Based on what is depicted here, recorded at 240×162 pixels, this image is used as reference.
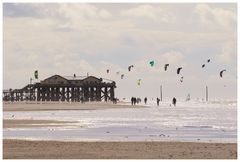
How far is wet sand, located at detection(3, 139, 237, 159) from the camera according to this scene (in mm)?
13964

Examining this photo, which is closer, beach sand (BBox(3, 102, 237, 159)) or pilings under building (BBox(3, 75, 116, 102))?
beach sand (BBox(3, 102, 237, 159))

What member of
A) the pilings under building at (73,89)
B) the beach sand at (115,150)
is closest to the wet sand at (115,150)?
the beach sand at (115,150)

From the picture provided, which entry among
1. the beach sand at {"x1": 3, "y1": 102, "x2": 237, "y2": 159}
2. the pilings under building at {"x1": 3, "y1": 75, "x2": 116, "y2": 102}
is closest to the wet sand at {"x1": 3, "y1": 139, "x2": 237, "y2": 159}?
the beach sand at {"x1": 3, "y1": 102, "x2": 237, "y2": 159}

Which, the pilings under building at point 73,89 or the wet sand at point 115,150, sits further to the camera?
the pilings under building at point 73,89

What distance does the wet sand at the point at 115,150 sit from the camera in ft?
45.8

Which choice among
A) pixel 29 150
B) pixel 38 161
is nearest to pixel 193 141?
pixel 29 150

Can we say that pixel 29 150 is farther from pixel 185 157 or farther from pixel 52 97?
pixel 52 97

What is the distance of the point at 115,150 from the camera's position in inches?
598

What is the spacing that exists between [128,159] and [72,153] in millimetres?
1747

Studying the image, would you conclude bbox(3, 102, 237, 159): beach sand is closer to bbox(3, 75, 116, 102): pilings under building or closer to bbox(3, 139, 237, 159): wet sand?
bbox(3, 139, 237, 159): wet sand

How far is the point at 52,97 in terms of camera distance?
365ft

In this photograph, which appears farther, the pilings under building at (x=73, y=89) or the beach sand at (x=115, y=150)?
the pilings under building at (x=73, y=89)

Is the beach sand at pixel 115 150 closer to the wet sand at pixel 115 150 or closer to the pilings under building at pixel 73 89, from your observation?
the wet sand at pixel 115 150

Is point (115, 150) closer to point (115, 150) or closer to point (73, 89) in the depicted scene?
point (115, 150)
